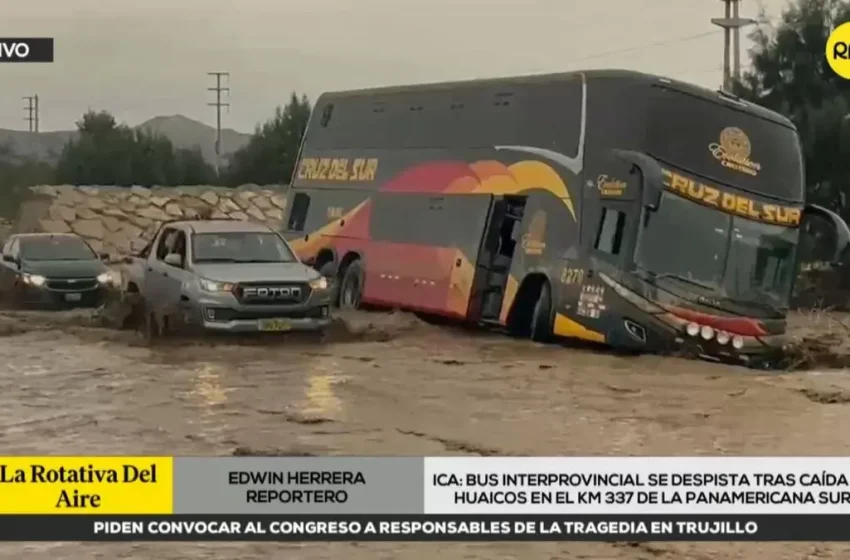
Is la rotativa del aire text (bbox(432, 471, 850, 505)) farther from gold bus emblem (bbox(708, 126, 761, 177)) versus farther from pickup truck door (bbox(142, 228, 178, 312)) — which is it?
pickup truck door (bbox(142, 228, 178, 312))

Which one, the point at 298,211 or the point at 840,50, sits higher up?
the point at 840,50

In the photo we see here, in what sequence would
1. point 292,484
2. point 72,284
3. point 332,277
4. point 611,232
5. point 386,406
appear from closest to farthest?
point 292,484, point 386,406, point 72,284, point 611,232, point 332,277

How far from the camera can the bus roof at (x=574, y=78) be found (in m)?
7.12

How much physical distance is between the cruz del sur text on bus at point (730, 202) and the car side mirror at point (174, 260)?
1.52 meters

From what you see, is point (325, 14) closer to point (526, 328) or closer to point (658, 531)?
point (526, 328)

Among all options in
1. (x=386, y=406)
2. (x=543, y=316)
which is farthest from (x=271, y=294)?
(x=543, y=316)

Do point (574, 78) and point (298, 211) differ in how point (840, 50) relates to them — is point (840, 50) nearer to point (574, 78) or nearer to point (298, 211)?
point (574, 78)

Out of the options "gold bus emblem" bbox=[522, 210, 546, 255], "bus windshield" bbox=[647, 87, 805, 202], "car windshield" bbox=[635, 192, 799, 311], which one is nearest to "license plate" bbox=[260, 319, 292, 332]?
"gold bus emblem" bbox=[522, 210, 546, 255]

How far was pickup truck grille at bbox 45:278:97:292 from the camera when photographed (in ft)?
23.4

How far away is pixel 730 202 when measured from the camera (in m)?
7.18

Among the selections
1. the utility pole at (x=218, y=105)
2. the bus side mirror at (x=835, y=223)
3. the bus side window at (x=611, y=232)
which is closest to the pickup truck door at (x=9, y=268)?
the utility pole at (x=218, y=105)

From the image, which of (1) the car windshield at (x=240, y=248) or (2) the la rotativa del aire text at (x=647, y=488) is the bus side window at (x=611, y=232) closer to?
(2) the la rotativa del aire text at (x=647, y=488)

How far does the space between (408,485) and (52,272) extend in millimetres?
1259

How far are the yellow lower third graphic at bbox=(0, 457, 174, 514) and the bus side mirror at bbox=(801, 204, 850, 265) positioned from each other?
2.09 meters
